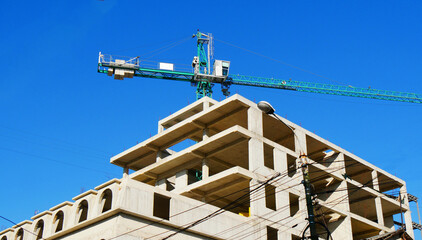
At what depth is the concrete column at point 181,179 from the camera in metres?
57.8

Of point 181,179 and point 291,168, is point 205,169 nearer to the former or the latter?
point 181,179

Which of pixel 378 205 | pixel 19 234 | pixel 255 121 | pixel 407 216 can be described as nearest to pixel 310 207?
pixel 255 121

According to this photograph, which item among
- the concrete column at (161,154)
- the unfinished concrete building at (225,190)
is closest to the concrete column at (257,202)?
the unfinished concrete building at (225,190)

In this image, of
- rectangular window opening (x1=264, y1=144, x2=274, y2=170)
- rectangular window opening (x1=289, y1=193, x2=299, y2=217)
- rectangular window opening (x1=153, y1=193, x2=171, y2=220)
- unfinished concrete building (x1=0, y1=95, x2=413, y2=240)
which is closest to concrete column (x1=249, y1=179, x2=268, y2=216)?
unfinished concrete building (x1=0, y1=95, x2=413, y2=240)

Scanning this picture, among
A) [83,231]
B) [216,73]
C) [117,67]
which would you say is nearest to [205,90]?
[216,73]

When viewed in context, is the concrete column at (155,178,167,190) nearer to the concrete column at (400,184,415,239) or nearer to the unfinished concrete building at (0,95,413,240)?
the unfinished concrete building at (0,95,413,240)

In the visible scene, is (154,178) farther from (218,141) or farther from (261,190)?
(261,190)

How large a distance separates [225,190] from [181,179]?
5.83 m

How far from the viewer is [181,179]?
5850 cm

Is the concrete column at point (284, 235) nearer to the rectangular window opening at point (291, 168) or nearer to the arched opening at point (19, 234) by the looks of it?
the rectangular window opening at point (291, 168)

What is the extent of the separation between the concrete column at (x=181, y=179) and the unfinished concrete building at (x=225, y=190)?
0.14 meters

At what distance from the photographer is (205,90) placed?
9675cm

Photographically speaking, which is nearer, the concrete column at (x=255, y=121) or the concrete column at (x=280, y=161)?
the concrete column at (x=255, y=121)

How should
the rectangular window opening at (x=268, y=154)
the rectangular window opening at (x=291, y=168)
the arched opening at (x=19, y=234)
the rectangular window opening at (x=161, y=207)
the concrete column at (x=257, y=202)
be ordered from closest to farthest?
the concrete column at (x=257, y=202) < the rectangular window opening at (x=161, y=207) < the arched opening at (x=19, y=234) < the rectangular window opening at (x=291, y=168) < the rectangular window opening at (x=268, y=154)
